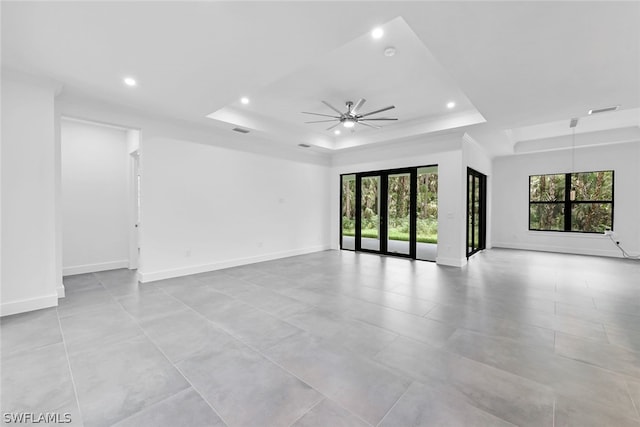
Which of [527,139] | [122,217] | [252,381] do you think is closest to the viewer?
[252,381]

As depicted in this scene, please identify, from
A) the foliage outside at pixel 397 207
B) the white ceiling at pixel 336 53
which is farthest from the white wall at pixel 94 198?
the foliage outside at pixel 397 207

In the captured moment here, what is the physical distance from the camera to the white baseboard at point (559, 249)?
7.24 meters

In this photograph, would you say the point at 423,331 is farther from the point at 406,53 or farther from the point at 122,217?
the point at 122,217

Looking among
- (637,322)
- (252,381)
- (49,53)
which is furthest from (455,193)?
(49,53)

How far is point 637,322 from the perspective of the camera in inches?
125

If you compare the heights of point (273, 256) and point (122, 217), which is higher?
point (122, 217)

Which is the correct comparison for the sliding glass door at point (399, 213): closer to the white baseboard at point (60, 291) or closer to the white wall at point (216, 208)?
the white wall at point (216, 208)

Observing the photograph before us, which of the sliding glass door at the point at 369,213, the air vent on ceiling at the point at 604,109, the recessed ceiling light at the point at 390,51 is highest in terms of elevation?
the recessed ceiling light at the point at 390,51

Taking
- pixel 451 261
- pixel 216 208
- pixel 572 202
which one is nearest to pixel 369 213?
pixel 451 261

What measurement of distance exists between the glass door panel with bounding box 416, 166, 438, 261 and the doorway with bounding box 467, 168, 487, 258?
0.95 metres

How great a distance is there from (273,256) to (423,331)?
463cm

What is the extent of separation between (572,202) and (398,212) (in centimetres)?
500

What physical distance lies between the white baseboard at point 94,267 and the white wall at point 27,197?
6.95 feet

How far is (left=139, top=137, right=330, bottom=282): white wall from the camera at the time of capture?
498 cm
